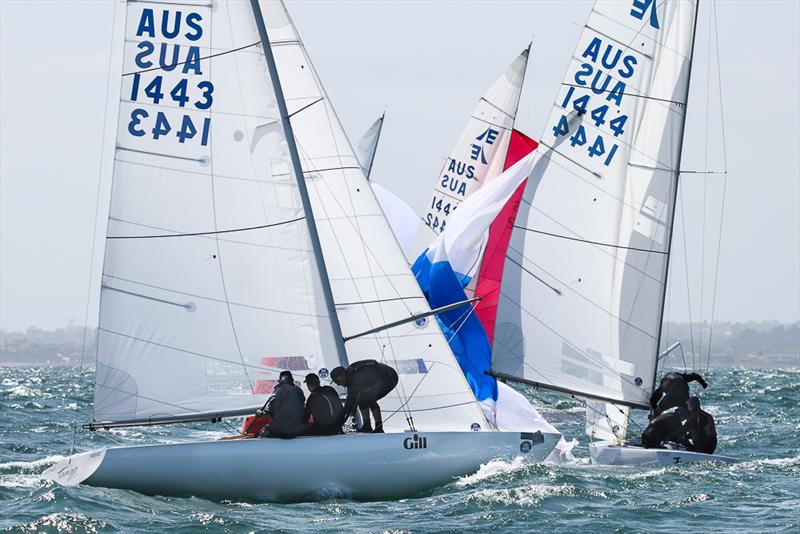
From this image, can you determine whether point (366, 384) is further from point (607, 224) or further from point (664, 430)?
point (607, 224)

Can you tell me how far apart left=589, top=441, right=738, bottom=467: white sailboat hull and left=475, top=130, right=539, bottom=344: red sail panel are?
1.95 meters

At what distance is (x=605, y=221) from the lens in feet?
53.5

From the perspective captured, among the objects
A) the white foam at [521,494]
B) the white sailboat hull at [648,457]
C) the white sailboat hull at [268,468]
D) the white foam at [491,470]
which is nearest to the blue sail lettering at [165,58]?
the white sailboat hull at [268,468]

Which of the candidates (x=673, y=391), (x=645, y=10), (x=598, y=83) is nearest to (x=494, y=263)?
(x=598, y=83)

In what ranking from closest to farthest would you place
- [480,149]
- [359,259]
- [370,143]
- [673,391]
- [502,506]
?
[502,506]
[359,259]
[673,391]
[480,149]
[370,143]

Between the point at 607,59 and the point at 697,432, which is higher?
the point at 607,59

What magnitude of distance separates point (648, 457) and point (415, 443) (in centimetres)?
313

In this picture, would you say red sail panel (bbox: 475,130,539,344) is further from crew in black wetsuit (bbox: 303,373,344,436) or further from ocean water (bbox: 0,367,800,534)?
crew in black wetsuit (bbox: 303,373,344,436)

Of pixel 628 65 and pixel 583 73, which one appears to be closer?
pixel 628 65

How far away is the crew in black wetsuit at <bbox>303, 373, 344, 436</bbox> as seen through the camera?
1292cm

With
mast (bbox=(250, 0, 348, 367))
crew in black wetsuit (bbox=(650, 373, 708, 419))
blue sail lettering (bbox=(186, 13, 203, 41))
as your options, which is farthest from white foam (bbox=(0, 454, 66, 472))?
crew in black wetsuit (bbox=(650, 373, 708, 419))

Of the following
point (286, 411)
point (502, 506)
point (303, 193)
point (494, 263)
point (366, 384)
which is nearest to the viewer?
point (502, 506)

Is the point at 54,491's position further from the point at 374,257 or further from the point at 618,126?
the point at 618,126

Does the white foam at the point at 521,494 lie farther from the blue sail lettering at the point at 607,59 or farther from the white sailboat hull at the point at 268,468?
the blue sail lettering at the point at 607,59
